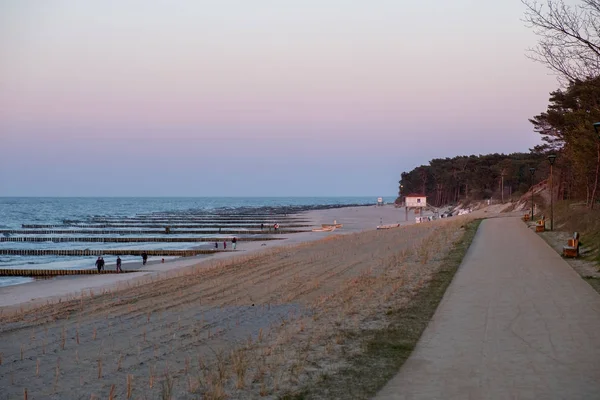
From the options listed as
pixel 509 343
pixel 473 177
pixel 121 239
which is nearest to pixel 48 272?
pixel 121 239

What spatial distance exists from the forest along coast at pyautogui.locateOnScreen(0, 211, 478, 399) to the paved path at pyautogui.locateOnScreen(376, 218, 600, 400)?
1.98 ft

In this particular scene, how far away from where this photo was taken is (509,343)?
358 inches

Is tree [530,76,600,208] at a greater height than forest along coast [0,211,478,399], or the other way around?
tree [530,76,600,208]

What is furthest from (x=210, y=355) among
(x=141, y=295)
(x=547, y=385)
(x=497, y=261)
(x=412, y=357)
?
(x=497, y=261)

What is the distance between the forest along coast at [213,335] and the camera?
7.96 m

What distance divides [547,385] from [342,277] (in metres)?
12.4

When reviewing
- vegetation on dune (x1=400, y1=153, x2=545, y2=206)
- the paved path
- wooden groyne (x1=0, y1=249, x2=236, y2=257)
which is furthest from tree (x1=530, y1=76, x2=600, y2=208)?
wooden groyne (x1=0, y1=249, x2=236, y2=257)

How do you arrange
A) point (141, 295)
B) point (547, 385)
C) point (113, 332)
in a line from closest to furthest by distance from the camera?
point (547, 385)
point (113, 332)
point (141, 295)

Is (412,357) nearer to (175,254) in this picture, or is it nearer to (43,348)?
(43,348)

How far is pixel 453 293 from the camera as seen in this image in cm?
1398

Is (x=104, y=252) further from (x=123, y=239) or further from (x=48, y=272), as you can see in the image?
(x=123, y=239)

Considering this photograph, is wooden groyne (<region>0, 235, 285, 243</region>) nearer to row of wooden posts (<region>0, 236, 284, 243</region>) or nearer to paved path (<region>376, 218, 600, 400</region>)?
row of wooden posts (<region>0, 236, 284, 243</region>)

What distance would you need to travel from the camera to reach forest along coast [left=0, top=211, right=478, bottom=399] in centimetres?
796

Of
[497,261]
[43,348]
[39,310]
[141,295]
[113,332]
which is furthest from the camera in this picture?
[497,261]
